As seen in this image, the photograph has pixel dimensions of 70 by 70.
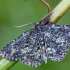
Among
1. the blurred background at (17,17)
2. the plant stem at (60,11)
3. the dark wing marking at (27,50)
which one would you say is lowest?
the dark wing marking at (27,50)

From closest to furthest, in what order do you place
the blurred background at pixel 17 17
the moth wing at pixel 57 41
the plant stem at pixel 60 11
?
the plant stem at pixel 60 11, the moth wing at pixel 57 41, the blurred background at pixel 17 17

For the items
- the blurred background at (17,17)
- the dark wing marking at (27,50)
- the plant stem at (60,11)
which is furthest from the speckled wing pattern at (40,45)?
the blurred background at (17,17)

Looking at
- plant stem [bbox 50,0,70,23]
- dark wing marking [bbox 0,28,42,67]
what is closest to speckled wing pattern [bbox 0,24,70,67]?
dark wing marking [bbox 0,28,42,67]

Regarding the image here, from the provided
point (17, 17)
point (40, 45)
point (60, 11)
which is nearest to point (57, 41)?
point (40, 45)

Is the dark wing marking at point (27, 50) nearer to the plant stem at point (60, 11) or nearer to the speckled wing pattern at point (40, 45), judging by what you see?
the speckled wing pattern at point (40, 45)

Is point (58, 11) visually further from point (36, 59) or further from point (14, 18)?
point (14, 18)

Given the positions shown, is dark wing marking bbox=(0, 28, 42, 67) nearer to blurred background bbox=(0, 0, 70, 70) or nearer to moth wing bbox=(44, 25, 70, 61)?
moth wing bbox=(44, 25, 70, 61)

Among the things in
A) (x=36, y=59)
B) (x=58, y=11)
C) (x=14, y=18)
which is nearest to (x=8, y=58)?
(x=36, y=59)
